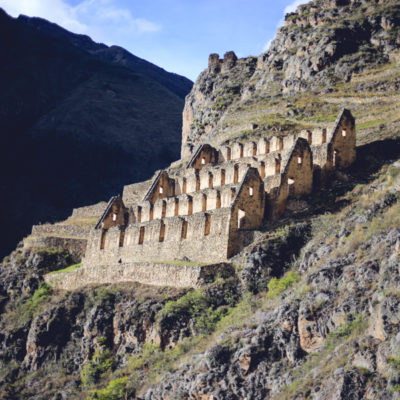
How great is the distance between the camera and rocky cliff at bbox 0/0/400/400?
25.5m

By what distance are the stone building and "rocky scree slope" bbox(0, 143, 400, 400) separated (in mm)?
1733

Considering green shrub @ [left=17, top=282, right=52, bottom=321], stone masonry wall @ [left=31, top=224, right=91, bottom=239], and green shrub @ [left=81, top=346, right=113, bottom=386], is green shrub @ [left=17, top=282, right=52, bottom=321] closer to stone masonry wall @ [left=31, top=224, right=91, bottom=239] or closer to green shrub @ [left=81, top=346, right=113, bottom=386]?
stone masonry wall @ [left=31, top=224, right=91, bottom=239]

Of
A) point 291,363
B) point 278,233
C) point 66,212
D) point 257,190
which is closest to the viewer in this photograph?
point 291,363

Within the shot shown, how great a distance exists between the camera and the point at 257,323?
3025cm

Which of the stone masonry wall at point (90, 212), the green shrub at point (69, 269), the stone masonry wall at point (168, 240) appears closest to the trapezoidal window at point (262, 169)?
the stone masonry wall at point (168, 240)

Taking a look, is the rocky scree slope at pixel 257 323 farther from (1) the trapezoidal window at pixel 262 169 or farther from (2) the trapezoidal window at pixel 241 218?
(1) the trapezoidal window at pixel 262 169

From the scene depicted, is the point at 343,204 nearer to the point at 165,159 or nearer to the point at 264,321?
the point at 264,321

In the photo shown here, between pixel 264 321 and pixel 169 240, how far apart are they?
589 inches

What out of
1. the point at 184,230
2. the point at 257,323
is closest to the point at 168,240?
the point at 184,230

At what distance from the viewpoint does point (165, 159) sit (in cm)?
10762

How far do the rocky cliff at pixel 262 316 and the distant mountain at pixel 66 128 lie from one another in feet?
124

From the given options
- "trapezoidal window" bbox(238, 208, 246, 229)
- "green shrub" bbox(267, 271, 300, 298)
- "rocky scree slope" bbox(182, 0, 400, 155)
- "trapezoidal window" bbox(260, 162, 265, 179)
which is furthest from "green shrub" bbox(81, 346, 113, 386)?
"rocky scree slope" bbox(182, 0, 400, 155)

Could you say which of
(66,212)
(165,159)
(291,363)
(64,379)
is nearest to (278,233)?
(291,363)

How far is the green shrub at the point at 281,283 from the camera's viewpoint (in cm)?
3300
